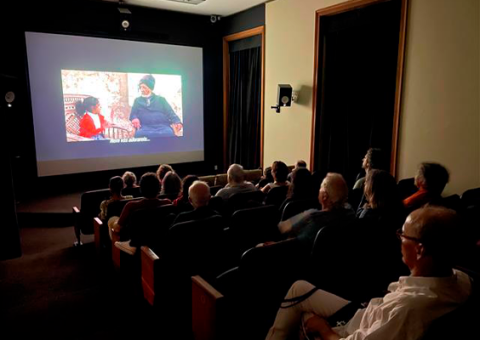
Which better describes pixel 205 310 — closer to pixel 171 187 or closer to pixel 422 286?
pixel 422 286

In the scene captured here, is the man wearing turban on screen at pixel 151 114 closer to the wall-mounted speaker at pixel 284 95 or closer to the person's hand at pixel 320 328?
the wall-mounted speaker at pixel 284 95

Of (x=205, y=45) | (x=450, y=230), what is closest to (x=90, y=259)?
(x=450, y=230)

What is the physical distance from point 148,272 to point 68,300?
0.86 m

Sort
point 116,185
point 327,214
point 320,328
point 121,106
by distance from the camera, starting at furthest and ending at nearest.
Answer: point 121,106
point 116,185
point 327,214
point 320,328

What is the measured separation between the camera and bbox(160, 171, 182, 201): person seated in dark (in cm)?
362

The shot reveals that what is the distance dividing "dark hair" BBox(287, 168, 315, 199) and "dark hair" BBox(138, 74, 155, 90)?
15.7ft

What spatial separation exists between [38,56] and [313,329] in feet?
20.3

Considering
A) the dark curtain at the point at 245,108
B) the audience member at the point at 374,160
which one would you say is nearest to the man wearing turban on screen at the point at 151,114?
the dark curtain at the point at 245,108

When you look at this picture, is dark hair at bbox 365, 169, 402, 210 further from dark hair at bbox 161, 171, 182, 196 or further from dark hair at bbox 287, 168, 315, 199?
dark hair at bbox 161, 171, 182, 196

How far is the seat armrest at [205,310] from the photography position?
196cm

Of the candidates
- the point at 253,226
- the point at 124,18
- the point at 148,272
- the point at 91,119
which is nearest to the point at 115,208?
the point at 148,272

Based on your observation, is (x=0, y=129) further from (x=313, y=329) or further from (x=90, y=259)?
(x=313, y=329)

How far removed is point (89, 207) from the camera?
406 centimetres

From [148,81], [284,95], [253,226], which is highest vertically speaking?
[148,81]
